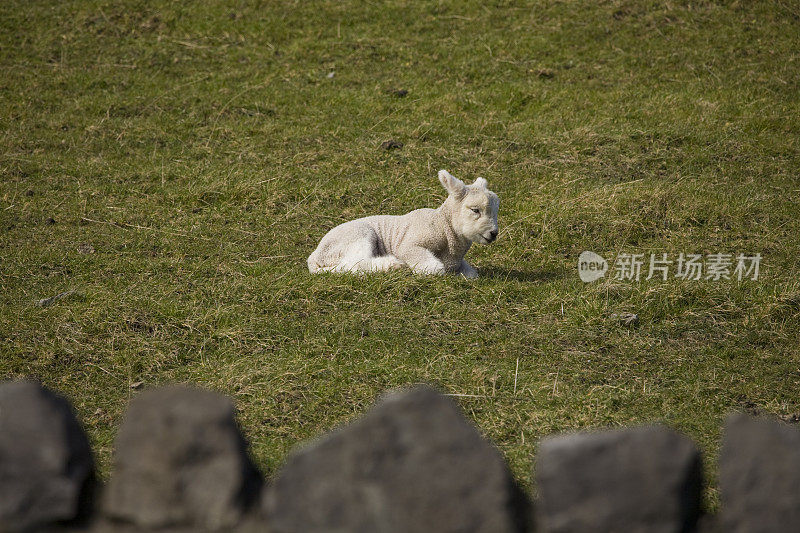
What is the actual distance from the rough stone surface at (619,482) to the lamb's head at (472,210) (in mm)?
5017

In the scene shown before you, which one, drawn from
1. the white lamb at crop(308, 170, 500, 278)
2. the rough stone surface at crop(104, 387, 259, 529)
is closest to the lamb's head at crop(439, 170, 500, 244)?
the white lamb at crop(308, 170, 500, 278)

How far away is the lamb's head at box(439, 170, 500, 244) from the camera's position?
25.2ft

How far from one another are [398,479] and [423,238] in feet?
17.6

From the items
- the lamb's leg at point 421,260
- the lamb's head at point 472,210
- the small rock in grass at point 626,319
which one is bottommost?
the small rock in grass at point 626,319

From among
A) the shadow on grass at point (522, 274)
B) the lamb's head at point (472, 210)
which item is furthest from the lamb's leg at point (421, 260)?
the shadow on grass at point (522, 274)

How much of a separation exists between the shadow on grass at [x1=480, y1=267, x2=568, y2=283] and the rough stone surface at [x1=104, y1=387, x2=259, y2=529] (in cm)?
533

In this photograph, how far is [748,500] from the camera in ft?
8.75

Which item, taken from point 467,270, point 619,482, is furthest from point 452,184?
point 619,482

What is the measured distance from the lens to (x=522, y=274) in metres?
8.30

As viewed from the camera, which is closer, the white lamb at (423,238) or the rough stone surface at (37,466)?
the rough stone surface at (37,466)

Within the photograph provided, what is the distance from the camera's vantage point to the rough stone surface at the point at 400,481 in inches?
105

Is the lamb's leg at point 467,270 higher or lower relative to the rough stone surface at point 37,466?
lower

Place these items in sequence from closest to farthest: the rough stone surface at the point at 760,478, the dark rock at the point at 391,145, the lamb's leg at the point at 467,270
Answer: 1. the rough stone surface at the point at 760,478
2. the lamb's leg at the point at 467,270
3. the dark rock at the point at 391,145

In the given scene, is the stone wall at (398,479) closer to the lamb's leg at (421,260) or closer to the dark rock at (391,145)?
the lamb's leg at (421,260)
